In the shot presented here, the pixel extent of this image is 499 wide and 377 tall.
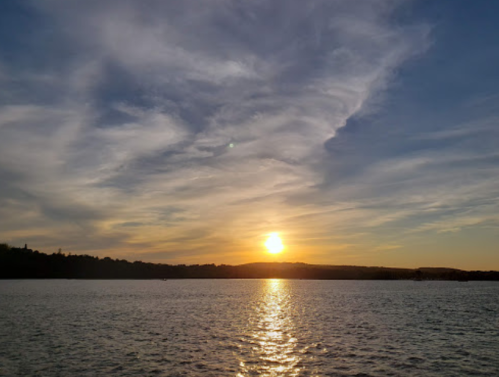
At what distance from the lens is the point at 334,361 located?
4256 centimetres

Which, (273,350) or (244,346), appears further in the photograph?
(244,346)

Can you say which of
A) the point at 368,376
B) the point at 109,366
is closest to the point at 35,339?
the point at 109,366

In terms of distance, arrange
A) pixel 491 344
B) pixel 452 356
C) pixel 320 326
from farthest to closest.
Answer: pixel 320 326 → pixel 491 344 → pixel 452 356

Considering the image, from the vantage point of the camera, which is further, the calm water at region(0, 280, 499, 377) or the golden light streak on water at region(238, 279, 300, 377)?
the calm water at region(0, 280, 499, 377)

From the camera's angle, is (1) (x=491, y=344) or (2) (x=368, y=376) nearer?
(2) (x=368, y=376)

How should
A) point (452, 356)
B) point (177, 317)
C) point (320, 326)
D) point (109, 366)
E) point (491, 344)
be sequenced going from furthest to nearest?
point (177, 317)
point (320, 326)
point (491, 344)
point (452, 356)
point (109, 366)

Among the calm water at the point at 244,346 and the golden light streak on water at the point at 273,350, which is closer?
the golden light streak on water at the point at 273,350

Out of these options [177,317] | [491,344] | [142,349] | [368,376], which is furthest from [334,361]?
[177,317]

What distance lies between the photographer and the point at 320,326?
236 ft

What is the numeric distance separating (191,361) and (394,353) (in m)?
23.8

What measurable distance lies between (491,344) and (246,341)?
33030mm

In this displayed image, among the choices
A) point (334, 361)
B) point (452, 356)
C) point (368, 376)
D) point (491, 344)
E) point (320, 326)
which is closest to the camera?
point (368, 376)

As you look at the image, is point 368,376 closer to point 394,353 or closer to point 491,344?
point 394,353

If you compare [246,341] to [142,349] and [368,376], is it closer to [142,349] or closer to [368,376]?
[142,349]
